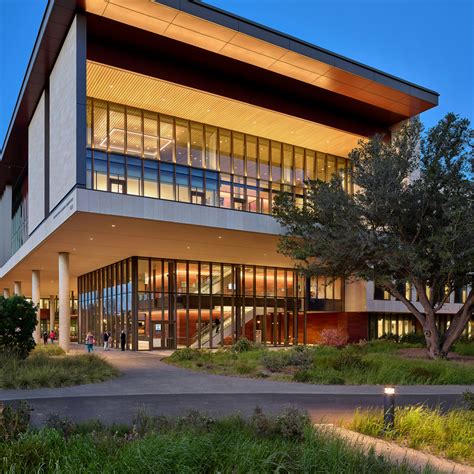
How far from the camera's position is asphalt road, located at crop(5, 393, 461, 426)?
1047cm

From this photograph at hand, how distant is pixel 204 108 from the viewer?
93.2ft

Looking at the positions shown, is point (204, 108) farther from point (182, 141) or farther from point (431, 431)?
point (431, 431)

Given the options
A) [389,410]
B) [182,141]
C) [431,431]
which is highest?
[182,141]

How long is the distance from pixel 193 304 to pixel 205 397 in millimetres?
21067

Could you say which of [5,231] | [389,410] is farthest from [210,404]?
[5,231]

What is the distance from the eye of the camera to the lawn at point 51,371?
603 inches

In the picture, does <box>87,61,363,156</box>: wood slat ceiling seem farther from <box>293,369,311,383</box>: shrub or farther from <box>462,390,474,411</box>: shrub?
<box>462,390,474,411</box>: shrub

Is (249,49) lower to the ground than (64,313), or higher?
higher

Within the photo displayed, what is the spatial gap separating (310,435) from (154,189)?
73.3 ft

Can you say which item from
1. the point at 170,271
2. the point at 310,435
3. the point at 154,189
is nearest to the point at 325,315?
the point at 170,271

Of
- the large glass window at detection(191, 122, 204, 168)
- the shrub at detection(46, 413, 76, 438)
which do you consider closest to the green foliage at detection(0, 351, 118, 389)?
the shrub at detection(46, 413, 76, 438)

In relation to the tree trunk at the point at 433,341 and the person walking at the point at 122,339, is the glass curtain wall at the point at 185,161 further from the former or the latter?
the person walking at the point at 122,339

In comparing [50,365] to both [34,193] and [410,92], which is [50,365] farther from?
[410,92]

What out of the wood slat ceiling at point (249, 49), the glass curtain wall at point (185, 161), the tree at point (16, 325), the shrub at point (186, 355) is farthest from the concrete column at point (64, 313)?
the wood slat ceiling at point (249, 49)
